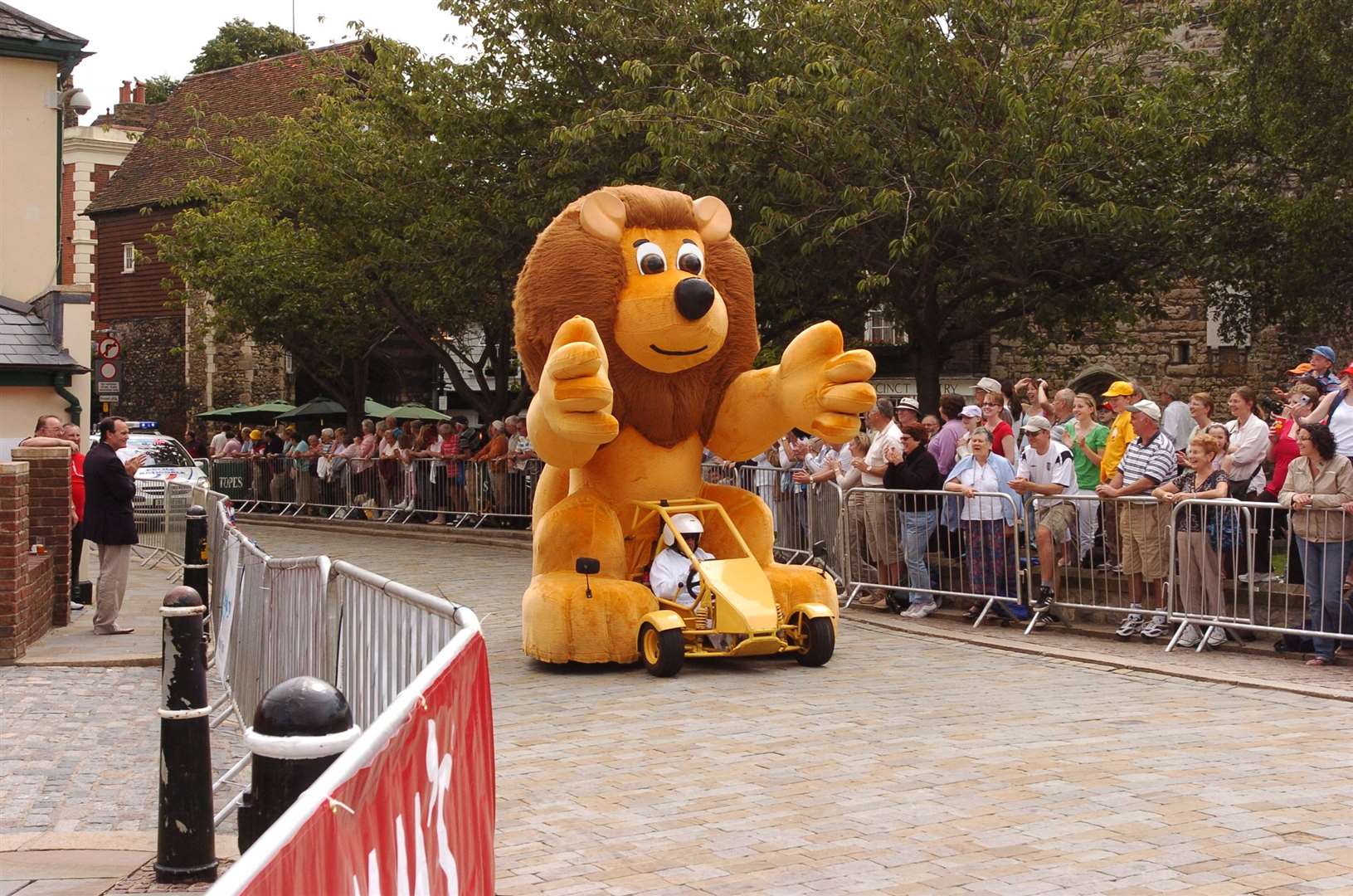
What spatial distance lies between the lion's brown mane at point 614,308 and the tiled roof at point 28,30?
1149 centimetres

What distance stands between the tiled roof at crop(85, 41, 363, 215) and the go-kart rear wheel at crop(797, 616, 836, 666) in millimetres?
37810

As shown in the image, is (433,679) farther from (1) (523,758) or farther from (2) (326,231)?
(2) (326,231)

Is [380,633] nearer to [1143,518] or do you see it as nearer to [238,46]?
[1143,518]

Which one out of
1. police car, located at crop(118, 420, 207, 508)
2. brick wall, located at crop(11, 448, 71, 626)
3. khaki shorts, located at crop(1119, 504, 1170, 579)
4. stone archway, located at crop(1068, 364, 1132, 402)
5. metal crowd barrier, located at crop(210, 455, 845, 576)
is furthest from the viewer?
stone archway, located at crop(1068, 364, 1132, 402)

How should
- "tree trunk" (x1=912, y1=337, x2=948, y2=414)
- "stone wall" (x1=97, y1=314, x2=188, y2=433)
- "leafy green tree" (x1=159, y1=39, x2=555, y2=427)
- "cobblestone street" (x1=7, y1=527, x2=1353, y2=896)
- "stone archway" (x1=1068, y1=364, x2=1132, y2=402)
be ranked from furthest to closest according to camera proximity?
"stone wall" (x1=97, y1=314, x2=188, y2=433) → "stone archway" (x1=1068, y1=364, x2=1132, y2=402) → "leafy green tree" (x1=159, y1=39, x2=555, y2=427) → "tree trunk" (x1=912, y1=337, x2=948, y2=414) → "cobblestone street" (x1=7, y1=527, x2=1353, y2=896)

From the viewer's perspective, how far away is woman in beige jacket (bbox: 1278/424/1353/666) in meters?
10.7

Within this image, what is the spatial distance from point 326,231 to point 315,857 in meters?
25.7

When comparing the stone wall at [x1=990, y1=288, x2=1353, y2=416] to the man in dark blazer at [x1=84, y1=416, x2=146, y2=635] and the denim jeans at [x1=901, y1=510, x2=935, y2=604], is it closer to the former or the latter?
the denim jeans at [x1=901, y1=510, x2=935, y2=604]

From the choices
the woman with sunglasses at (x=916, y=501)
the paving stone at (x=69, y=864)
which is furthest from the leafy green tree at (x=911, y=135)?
the paving stone at (x=69, y=864)

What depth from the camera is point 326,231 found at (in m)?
27.3

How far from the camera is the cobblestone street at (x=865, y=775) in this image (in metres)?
5.89

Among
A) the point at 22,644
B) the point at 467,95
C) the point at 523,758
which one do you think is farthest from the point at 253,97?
the point at 523,758

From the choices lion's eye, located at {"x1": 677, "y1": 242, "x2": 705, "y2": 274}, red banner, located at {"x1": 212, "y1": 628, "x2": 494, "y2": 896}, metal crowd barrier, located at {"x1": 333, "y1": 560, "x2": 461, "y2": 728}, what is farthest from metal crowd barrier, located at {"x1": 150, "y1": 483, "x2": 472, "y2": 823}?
lion's eye, located at {"x1": 677, "y1": 242, "x2": 705, "y2": 274}

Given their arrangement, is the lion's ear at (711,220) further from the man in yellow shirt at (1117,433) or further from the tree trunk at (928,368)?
the tree trunk at (928,368)
